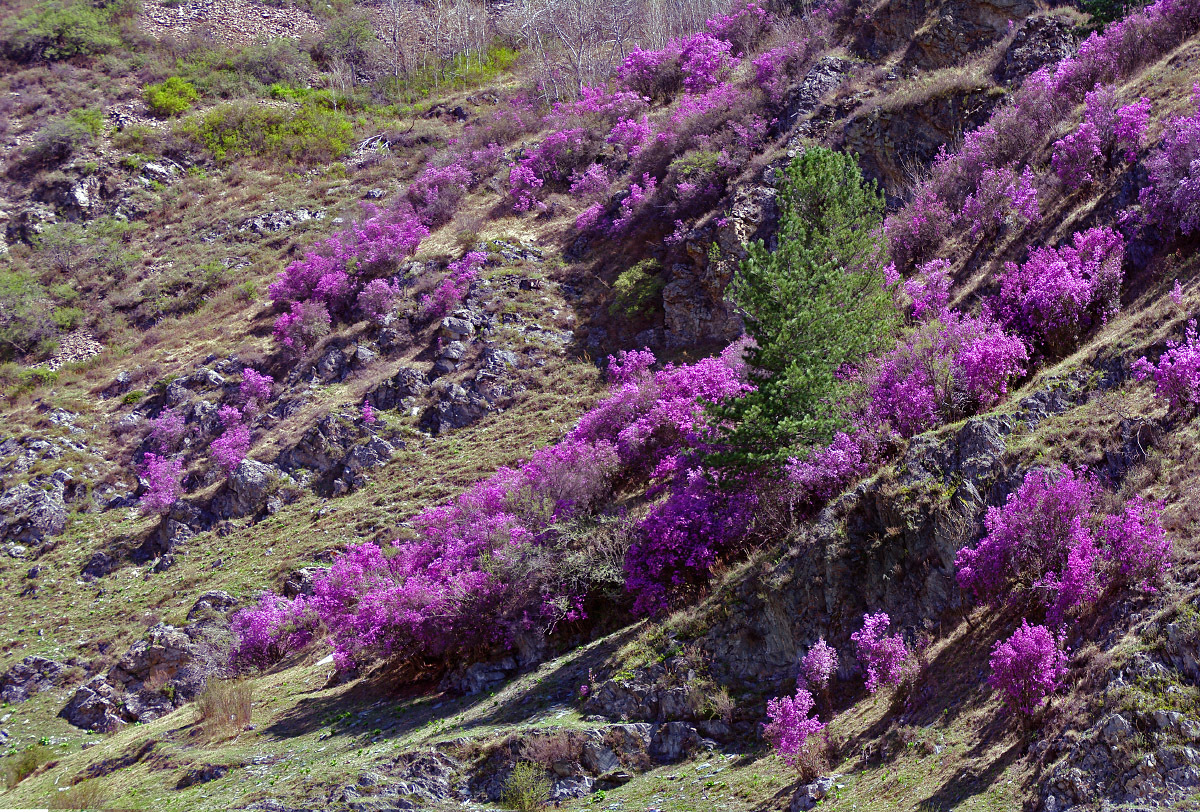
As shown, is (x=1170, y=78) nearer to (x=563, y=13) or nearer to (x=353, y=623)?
(x=353, y=623)

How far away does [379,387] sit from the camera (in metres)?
27.6

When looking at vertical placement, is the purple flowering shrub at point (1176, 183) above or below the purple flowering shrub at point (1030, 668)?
above

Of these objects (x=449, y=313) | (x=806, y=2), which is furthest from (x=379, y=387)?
(x=806, y=2)

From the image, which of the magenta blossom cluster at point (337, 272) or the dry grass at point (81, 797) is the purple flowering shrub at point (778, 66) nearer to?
the magenta blossom cluster at point (337, 272)

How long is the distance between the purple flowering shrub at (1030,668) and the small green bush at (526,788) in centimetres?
608

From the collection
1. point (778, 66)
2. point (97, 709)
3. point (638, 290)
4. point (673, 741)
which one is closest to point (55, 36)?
point (638, 290)

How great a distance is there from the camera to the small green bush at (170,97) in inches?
1976

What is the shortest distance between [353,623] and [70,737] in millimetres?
8838

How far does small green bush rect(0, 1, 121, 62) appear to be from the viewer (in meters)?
54.3

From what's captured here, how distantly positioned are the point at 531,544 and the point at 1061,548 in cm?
986

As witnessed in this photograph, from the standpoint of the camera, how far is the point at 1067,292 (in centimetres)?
1422

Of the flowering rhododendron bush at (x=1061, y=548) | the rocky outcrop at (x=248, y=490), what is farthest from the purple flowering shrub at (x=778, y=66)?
the flowering rhododendron bush at (x=1061, y=548)

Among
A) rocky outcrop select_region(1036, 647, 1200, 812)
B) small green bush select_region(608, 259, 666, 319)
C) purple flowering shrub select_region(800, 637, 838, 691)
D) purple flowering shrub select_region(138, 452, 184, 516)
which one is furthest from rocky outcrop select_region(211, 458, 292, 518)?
rocky outcrop select_region(1036, 647, 1200, 812)

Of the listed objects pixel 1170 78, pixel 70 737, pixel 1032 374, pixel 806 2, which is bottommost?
pixel 70 737
